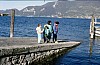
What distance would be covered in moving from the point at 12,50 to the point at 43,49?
3.69 m

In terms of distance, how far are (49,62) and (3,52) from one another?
20.7 ft

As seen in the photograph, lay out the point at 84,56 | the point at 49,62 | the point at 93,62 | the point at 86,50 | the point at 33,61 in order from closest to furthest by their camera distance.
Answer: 1. the point at 33,61
2. the point at 49,62
3. the point at 93,62
4. the point at 84,56
5. the point at 86,50

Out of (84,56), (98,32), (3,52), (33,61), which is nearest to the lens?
(3,52)

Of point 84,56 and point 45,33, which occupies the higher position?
point 45,33

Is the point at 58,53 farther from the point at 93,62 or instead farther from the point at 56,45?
the point at 93,62

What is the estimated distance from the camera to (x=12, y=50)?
1599cm

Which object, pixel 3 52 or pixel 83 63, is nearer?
pixel 3 52

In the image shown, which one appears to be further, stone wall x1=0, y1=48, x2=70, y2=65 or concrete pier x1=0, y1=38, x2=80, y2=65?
stone wall x1=0, y1=48, x2=70, y2=65

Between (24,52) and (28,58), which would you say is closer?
(24,52)

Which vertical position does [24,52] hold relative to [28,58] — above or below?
above

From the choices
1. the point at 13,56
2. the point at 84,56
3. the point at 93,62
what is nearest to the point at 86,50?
the point at 84,56

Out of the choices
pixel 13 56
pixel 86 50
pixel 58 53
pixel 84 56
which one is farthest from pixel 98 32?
pixel 13 56

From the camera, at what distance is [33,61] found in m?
18.7

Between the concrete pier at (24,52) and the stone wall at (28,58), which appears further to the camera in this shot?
the stone wall at (28,58)
